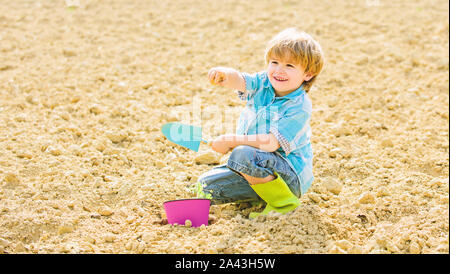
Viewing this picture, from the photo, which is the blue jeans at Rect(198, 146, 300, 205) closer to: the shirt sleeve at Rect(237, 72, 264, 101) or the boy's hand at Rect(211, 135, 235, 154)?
the boy's hand at Rect(211, 135, 235, 154)

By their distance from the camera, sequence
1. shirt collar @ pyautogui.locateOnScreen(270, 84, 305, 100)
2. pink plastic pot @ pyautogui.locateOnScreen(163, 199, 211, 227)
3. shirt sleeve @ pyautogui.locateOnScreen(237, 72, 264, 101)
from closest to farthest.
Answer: pink plastic pot @ pyautogui.locateOnScreen(163, 199, 211, 227), shirt collar @ pyautogui.locateOnScreen(270, 84, 305, 100), shirt sleeve @ pyautogui.locateOnScreen(237, 72, 264, 101)

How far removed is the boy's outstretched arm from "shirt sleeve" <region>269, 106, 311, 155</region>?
0.30 m

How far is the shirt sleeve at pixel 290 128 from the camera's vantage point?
215 cm

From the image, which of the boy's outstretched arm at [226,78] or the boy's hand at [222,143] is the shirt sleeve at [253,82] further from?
the boy's hand at [222,143]

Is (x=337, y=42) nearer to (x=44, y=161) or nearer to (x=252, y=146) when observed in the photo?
(x=252, y=146)

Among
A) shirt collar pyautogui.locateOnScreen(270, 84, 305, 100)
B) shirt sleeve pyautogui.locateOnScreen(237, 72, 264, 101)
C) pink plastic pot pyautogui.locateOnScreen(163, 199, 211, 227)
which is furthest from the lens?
shirt sleeve pyautogui.locateOnScreen(237, 72, 264, 101)

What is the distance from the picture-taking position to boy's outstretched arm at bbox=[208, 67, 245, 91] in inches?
89.4

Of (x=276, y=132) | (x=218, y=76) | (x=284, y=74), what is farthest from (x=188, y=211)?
(x=284, y=74)

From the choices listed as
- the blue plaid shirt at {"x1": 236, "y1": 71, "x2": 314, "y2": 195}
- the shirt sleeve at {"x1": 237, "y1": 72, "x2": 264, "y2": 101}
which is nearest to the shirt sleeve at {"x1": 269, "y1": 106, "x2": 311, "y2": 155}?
the blue plaid shirt at {"x1": 236, "y1": 71, "x2": 314, "y2": 195}

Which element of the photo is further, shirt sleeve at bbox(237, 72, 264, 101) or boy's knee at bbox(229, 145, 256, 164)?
shirt sleeve at bbox(237, 72, 264, 101)

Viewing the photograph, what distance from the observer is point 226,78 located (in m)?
2.32

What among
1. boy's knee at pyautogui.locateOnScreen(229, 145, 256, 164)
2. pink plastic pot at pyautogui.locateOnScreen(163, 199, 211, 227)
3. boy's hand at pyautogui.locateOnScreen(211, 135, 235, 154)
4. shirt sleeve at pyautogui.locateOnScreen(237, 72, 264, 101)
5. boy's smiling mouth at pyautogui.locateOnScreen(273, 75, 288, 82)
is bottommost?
pink plastic pot at pyautogui.locateOnScreen(163, 199, 211, 227)

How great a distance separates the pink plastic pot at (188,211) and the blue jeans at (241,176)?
0.67 ft

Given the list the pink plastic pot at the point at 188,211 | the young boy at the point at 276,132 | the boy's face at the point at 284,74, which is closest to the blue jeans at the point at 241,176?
the young boy at the point at 276,132
